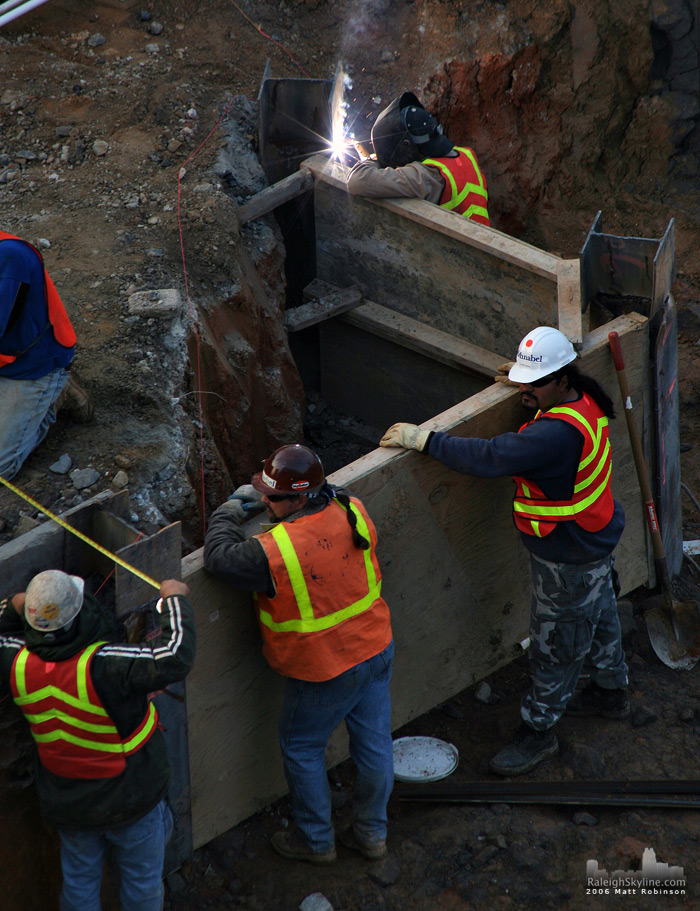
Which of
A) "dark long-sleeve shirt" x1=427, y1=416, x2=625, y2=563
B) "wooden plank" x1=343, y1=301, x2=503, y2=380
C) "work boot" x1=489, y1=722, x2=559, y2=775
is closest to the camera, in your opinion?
"dark long-sleeve shirt" x1=427, y1=416, x2=625, y2=563

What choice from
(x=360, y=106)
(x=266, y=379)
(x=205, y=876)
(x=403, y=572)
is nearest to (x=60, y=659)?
(x=205, y=876)

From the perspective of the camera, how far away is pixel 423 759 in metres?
4.80

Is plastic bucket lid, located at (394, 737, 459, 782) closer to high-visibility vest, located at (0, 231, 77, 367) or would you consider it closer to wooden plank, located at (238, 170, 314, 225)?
high-visibility vest, located at (0, 231, 77, 367)

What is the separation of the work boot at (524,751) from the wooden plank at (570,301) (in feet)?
7.19

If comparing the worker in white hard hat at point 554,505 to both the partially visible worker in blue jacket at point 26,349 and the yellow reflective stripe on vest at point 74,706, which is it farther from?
the yellow reflective stripe on vest at point 74,706

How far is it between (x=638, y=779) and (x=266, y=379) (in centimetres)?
373

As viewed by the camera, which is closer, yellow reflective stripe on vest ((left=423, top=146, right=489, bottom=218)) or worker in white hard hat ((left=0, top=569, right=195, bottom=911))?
worker in white hard hat ((left=0, top=569, right=195, bottom=911))

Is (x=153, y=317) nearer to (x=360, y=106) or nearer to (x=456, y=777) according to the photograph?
(x=456, y=777)

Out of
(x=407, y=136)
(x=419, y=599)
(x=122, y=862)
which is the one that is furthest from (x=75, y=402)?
(x=407, y=136)

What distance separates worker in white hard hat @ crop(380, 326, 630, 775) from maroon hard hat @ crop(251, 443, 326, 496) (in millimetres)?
784

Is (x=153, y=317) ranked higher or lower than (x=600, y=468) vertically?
higher

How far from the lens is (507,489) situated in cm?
488

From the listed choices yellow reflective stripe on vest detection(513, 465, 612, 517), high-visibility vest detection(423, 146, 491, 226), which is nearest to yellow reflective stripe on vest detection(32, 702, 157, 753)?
yellow reflective stripe on vest detection(513, 465, 612, 517)

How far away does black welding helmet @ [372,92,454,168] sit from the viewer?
6.44 metres
